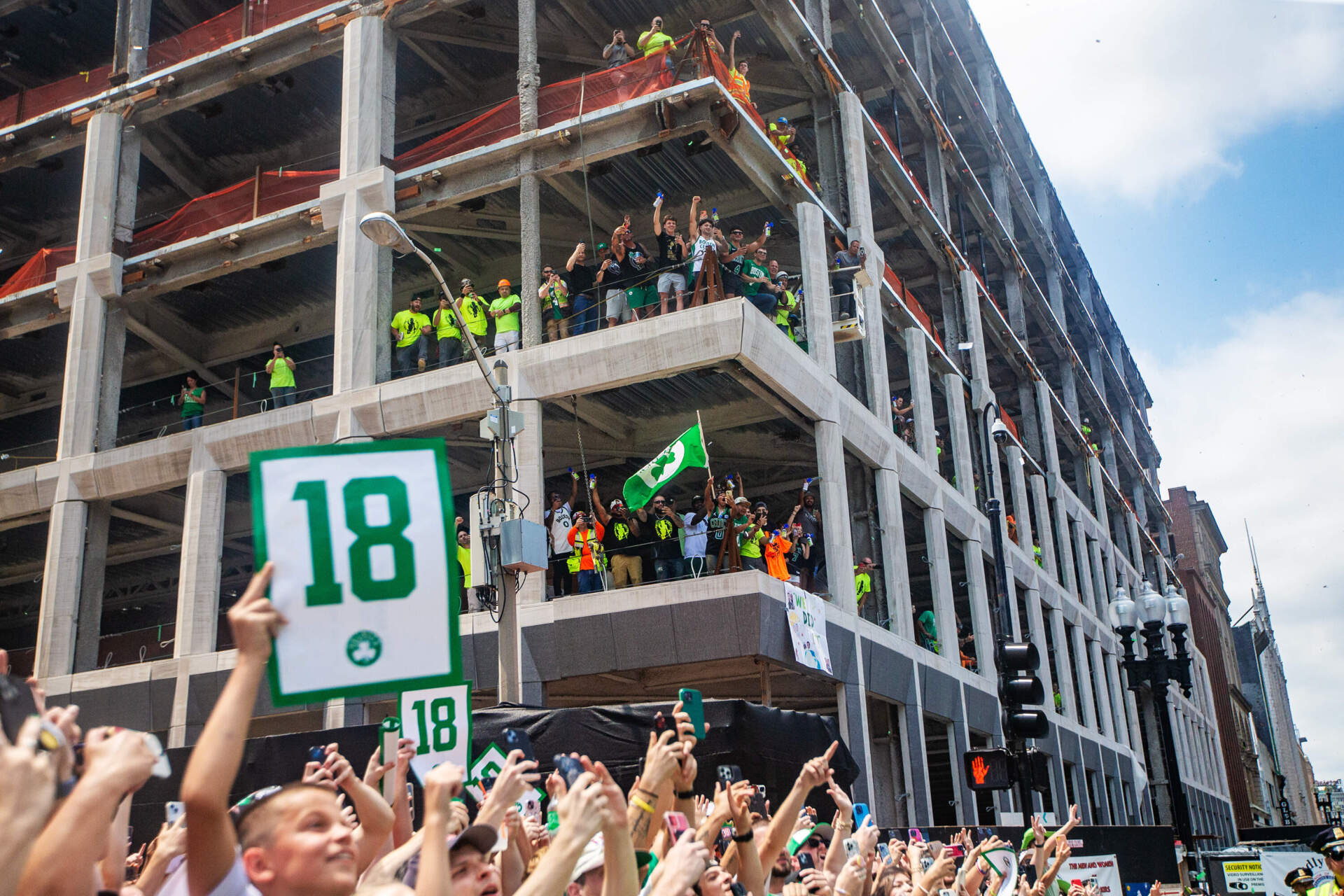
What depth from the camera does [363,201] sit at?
23.7m

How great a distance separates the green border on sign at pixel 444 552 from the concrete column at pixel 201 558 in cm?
2048

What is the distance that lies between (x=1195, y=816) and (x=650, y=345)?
162 feet

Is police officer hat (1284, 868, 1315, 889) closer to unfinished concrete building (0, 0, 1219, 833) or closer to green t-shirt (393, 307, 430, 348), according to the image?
unfinished concrete building (0, 0, 1219, 833)

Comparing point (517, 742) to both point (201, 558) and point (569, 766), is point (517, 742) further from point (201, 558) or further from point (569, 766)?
point (201, 558)

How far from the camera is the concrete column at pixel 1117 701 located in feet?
157

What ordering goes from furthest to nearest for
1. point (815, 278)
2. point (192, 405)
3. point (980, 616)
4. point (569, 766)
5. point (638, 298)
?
point (980, 616) < point (192, 405) < point (815, 278) < point (638, 298) < point (569, 766)

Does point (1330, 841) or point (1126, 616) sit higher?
point (1126, 616)

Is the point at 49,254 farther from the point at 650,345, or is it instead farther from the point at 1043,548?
the point at 1043,548

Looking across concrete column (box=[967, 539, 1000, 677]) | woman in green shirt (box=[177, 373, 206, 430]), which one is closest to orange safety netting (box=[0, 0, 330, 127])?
woman in green shirt (box=[177, 373, 206, 430])

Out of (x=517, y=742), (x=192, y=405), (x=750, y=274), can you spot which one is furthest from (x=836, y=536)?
(x=192, y=405)

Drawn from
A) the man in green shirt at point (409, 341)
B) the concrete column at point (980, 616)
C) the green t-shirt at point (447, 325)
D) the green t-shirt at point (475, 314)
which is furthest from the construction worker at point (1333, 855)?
the concrete column at point (980, 616)

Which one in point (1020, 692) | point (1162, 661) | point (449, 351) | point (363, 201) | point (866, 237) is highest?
point (866, 237)

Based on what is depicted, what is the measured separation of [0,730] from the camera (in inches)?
103

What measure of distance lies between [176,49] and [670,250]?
1338 centimetres
